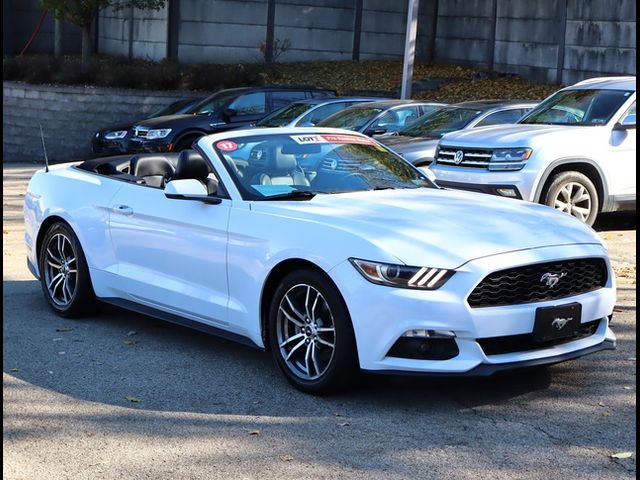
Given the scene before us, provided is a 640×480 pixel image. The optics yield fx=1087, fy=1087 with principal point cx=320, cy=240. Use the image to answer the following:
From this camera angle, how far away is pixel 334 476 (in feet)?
16.0

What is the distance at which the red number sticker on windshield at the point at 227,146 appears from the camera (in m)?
7.19

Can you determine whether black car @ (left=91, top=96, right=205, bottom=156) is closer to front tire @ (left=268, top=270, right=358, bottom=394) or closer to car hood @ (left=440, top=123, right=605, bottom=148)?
car hood @ (left=440, top=123, right=605, bottom=148)

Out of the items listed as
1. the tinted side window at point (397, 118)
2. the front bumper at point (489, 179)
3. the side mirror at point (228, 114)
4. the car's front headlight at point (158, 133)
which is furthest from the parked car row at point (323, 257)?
the side mirror at point (228, 114)

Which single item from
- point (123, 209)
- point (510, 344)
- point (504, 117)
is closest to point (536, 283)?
point (510, 344)

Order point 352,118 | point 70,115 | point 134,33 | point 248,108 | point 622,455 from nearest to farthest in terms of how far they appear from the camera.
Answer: point 622,455
point 352,118
point 248,108
point 70,115
point 134,33

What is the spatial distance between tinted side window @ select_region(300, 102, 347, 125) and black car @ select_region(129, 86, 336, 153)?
313 cm

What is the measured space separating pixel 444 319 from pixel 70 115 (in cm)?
2078

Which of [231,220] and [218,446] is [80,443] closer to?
[218,446]

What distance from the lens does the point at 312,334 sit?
6121mm

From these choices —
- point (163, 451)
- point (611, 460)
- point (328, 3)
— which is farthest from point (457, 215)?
point (328, 3)

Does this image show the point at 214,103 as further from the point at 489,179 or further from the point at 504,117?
the point at 489,179

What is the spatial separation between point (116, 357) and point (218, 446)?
79.6 inches

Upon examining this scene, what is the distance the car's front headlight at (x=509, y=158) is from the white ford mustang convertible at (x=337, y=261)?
14.8ft

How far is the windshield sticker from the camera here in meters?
7.34
